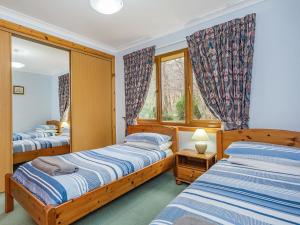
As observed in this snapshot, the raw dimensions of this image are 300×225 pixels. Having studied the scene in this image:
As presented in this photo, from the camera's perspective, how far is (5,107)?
2.54 m

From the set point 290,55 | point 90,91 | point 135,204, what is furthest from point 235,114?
point 90,91

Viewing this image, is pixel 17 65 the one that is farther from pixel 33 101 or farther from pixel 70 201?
pixel 70 201

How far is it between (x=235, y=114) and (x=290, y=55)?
0.93 metres

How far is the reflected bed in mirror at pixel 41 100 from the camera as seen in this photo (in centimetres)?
312

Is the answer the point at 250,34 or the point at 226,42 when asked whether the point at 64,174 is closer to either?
the point at 226,42

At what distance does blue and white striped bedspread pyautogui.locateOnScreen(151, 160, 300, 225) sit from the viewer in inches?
39.4

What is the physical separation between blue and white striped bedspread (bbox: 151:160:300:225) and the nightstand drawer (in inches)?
33.6

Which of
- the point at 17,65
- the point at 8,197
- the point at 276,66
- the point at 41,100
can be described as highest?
the point at 17,65

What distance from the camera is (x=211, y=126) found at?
276cm

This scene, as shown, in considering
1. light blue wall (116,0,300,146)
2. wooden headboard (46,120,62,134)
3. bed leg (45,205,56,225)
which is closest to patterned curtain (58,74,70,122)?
wooden headboard (46,120,62,134)

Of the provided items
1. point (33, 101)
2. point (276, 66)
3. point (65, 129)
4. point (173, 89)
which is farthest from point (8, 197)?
point (276, 66)

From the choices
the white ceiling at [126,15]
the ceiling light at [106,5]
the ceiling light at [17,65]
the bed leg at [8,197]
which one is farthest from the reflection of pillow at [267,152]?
the ceiling light at [17,65]

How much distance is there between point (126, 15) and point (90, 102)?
185 centimetres

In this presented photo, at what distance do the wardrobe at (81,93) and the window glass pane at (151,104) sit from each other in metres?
0.88
